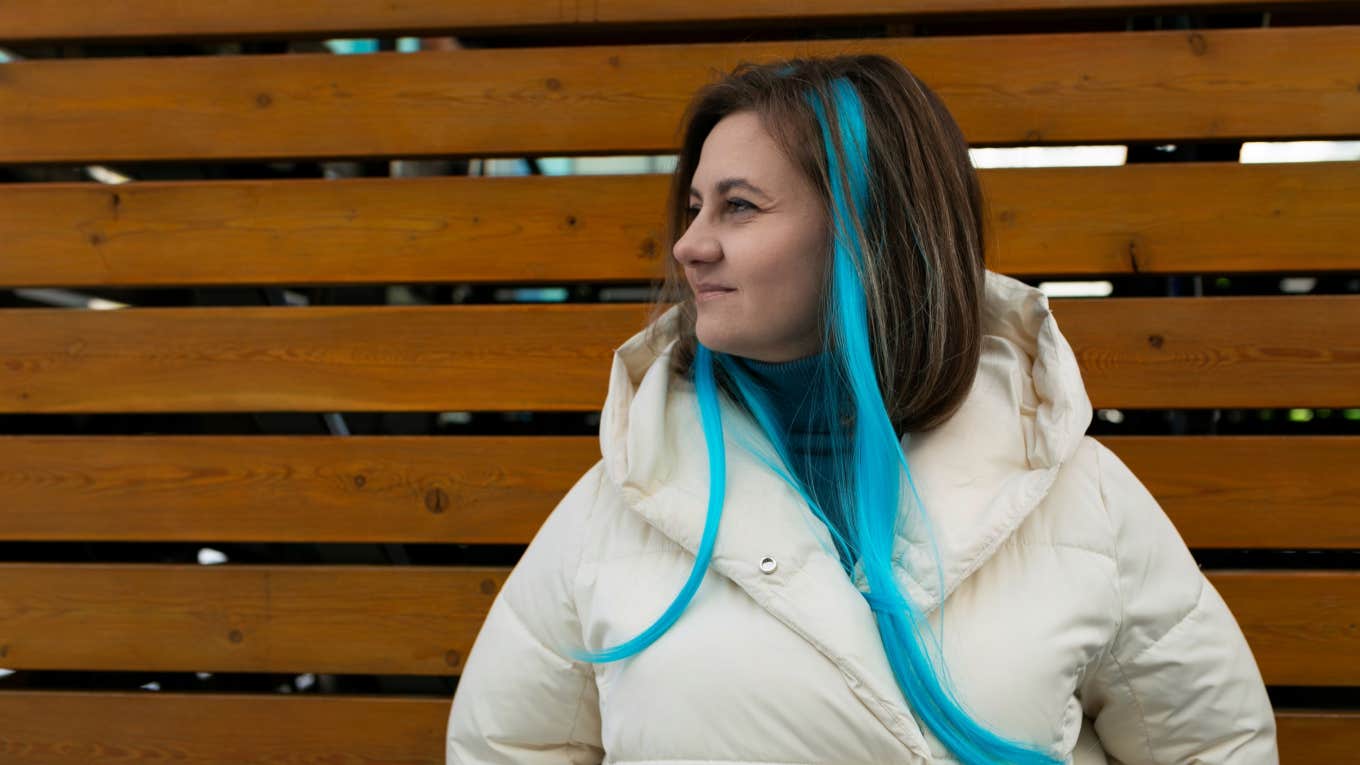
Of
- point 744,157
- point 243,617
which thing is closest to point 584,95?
point 744,157

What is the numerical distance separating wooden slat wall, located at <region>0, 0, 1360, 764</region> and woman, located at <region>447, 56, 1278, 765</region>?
0.72m

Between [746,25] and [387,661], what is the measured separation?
63.6 inches

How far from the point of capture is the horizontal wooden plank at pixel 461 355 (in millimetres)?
2219

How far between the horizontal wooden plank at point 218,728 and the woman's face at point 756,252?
1292 millimetres

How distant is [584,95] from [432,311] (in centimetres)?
59

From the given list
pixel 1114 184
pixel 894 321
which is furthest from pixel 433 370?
pixel 1114 184

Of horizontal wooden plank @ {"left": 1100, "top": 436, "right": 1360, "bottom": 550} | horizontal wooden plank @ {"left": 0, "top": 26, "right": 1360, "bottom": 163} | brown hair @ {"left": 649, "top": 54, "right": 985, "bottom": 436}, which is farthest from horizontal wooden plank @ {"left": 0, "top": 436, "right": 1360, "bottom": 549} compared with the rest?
brown hair @ {"left": 649, "top": 54, "right": 985, "bottom": 436}

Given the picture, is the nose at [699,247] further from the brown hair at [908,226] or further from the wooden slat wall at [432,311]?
the wooden slat wall at [432,311]

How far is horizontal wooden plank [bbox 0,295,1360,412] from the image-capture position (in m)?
2.22

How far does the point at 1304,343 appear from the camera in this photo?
2217mm

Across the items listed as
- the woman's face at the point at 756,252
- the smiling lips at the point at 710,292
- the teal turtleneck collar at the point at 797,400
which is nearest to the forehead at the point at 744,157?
the woman's face at the point at 756,252

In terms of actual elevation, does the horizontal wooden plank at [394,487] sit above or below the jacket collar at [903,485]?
below

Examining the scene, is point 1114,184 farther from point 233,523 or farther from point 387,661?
point 233,523

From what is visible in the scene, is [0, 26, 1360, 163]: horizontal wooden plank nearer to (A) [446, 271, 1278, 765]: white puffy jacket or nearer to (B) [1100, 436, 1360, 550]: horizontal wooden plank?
(B) [1100, 436, 1360, 550]: horizontal wooden plank
